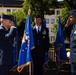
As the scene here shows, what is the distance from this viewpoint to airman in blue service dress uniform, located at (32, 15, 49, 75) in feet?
23.2

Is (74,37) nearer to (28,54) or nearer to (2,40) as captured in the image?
(2,40)

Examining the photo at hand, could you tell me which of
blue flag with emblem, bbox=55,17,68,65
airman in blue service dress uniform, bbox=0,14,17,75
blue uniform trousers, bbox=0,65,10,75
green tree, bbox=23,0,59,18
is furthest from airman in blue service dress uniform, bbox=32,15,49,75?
green tree, bbox=23,0,59,18

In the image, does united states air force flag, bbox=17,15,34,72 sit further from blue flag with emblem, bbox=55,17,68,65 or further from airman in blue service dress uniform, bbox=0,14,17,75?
blue flag with emblem, bbox=55,17,68,65

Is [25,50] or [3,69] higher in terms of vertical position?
[25,50]

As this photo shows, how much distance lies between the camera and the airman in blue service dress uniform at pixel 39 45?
707cm

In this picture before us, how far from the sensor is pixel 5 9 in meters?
69.8

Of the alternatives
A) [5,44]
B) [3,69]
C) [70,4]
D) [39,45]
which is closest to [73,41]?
[5,44]

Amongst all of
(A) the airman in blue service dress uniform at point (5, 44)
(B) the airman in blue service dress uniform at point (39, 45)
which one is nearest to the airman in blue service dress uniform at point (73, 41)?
(A) the airman in blue service dress uniform at point (5, 44)

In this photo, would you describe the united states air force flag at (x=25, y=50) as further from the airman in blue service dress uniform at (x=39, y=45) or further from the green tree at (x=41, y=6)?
the green tree at (x=41, y=6)

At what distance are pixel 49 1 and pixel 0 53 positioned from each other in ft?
47.5

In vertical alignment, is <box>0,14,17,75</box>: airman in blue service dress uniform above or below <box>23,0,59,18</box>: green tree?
below

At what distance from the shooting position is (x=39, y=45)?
7.12m

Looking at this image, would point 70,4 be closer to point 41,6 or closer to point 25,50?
point 41,6

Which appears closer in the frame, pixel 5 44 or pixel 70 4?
pixel 5 44
